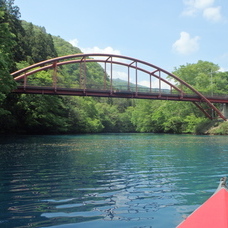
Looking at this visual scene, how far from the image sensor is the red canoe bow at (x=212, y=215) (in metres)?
2.97

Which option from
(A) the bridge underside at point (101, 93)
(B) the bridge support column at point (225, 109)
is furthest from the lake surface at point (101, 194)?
(B) the bridge support column at point (225, 109)

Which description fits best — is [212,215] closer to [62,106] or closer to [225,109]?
[62,106]

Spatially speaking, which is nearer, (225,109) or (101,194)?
(101,194)

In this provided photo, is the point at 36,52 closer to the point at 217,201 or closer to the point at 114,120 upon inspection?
the point at 114,120

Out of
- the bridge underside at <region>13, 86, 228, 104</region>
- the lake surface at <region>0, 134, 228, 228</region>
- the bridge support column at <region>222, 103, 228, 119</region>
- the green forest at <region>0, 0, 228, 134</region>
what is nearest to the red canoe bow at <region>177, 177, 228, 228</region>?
the lake surface at <region>0, 134, 228, 228</region>

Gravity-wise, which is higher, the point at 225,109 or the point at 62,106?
the point at 62,106

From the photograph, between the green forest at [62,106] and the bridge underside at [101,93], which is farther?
the green forest at [62,106]

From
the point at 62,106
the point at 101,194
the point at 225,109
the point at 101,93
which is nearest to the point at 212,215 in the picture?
the point at 101,194

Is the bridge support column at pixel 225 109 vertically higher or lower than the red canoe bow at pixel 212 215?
higher

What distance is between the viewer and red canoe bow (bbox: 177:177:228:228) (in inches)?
117

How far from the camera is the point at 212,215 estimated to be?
3.17 metres

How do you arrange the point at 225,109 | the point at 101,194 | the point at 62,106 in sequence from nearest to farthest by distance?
the point at 101,194
the point at 62,106
the point at 225,109

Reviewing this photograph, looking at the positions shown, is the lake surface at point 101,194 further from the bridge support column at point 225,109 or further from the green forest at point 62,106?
the bridge support column at point 225,109

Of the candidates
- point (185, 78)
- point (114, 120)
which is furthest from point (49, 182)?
point (114, 120)
